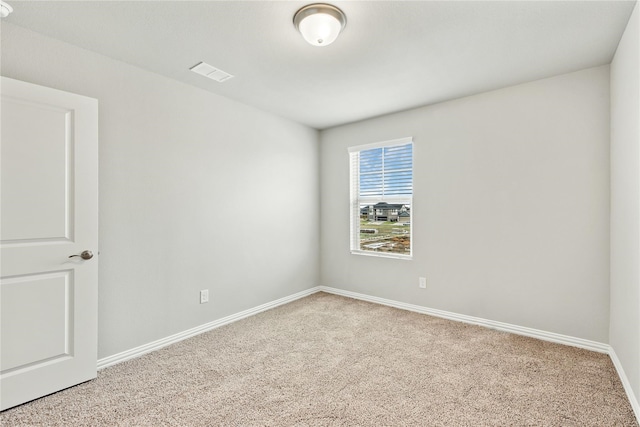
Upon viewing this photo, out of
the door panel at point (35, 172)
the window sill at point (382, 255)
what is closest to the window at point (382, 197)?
the window sill at point (382, 255)

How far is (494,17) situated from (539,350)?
260cm

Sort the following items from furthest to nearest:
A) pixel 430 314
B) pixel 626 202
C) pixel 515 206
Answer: pixel 430 314, pixel 515 206, pixel 626 202

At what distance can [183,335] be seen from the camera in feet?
9.55

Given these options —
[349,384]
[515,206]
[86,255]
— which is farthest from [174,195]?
[515,206]

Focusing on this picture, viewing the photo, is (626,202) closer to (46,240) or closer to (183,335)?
(183,335)

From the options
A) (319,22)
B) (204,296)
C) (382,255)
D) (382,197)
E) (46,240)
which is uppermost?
(319,22)

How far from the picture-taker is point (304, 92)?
10.3ft

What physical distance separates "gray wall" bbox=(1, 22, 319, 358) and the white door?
0.22 m

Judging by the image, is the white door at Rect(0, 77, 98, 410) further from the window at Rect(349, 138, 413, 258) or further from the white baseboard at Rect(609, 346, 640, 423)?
the white baseboard at Rect(609, 346, 640, 423)

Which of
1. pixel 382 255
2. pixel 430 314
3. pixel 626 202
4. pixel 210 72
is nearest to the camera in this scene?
pixel 626 202

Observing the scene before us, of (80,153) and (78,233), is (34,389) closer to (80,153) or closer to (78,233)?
(78,233)

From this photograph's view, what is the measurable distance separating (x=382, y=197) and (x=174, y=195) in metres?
2.44

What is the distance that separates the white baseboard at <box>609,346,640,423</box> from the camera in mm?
1791

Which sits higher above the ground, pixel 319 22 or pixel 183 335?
pixel 319 22
